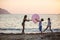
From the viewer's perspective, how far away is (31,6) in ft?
4.24

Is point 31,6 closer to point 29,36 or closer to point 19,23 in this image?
point 19,23

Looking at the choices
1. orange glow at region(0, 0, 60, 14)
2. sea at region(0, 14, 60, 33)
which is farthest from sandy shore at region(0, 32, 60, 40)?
orange glow at region(0, 0, 60, 14)

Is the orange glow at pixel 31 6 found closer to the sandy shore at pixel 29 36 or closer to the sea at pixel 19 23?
the sea at pixel 19 23

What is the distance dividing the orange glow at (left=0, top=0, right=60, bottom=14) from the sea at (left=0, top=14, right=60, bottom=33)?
0.14ft

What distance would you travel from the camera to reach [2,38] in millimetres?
1097

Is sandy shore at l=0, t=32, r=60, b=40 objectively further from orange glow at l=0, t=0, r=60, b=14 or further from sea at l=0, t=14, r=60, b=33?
orange glow at l=0, t=0, r=60, b=14

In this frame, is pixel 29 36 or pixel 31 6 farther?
pixel 31 6

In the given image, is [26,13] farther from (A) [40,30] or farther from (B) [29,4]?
(A) [40,30]

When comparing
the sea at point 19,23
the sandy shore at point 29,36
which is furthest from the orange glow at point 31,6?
the sandy shore at point 29,36

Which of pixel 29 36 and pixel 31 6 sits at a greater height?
pixel 31 6

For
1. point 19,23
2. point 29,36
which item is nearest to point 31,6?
point 19,23

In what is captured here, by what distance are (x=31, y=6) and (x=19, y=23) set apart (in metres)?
0.20

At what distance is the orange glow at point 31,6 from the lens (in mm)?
1278

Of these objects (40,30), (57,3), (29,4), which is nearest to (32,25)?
(40,30)
